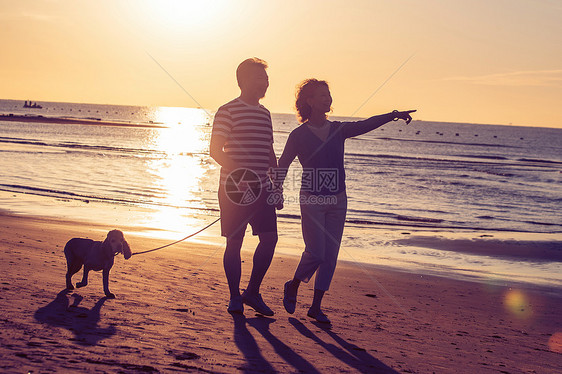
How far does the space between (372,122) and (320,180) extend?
27.0 inches

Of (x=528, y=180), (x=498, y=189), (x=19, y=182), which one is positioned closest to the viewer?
(x=19, y=182)

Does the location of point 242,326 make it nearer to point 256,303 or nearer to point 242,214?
point 256,303

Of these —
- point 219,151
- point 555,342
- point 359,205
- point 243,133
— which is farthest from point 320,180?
point 359,205

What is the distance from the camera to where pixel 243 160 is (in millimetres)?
4504

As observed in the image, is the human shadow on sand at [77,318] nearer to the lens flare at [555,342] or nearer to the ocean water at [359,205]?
the lens flare at [555,342]

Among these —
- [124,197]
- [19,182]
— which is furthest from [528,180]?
[19,182]

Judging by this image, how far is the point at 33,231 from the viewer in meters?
8.77

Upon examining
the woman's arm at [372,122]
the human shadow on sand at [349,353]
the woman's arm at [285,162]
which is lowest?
the human shadow on sand at [349,353]

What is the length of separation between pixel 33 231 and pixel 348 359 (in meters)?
6.81

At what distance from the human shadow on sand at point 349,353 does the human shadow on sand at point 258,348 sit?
11.9 inches

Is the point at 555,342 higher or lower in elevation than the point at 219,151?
lower

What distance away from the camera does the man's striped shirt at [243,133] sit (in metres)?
4.45

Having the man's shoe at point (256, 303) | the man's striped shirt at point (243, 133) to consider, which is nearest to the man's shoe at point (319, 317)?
the man's shoe at point (256, 303)

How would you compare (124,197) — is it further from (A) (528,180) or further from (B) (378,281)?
(A) (528,180)
